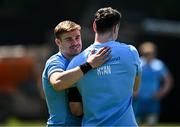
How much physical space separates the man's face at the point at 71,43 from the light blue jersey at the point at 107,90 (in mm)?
206

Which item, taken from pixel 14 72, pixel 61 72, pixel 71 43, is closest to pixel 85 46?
pixel 14 72

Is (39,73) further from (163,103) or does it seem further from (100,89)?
(100,89)

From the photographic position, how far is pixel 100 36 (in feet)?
Result: 23.9

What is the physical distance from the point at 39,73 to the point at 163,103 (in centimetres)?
345

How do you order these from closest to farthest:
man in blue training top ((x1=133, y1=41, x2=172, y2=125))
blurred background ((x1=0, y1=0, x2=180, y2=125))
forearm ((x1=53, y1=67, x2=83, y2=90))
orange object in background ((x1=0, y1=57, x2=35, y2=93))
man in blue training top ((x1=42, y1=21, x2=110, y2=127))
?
1. forearm ((x1=53, y1=67, x2=83, y2=90))
2. man in blue training top ((x1=42, y1=21, x2=110, y2=127))
3. man in blue training top ((x1=133, y1=41, x2=172, y2=125))
4. orange object in background ((x1=0, y1=57, x2=35, y2=93))
5. blurred background ((x1=0, y1=0, x2=180, y2=125))

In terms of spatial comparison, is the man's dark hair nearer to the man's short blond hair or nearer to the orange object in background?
the man's short blond hair

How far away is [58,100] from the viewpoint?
294 inches

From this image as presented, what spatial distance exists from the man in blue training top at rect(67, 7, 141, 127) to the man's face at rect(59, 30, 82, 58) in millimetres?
199

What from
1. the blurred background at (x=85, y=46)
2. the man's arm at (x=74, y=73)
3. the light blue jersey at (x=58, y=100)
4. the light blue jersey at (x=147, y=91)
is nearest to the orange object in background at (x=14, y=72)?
the blurred background at (x=85, y=46)

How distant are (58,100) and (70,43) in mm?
516

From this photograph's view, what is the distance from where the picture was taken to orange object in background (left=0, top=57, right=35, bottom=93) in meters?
22.5

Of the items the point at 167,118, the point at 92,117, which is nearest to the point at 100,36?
the point at 92,117

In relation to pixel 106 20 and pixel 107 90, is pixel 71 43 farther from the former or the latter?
pixel 107 90

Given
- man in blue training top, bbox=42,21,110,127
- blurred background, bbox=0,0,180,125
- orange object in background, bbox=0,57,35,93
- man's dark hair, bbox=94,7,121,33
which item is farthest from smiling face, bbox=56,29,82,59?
orange object in background, bbox=0,57,35,93
